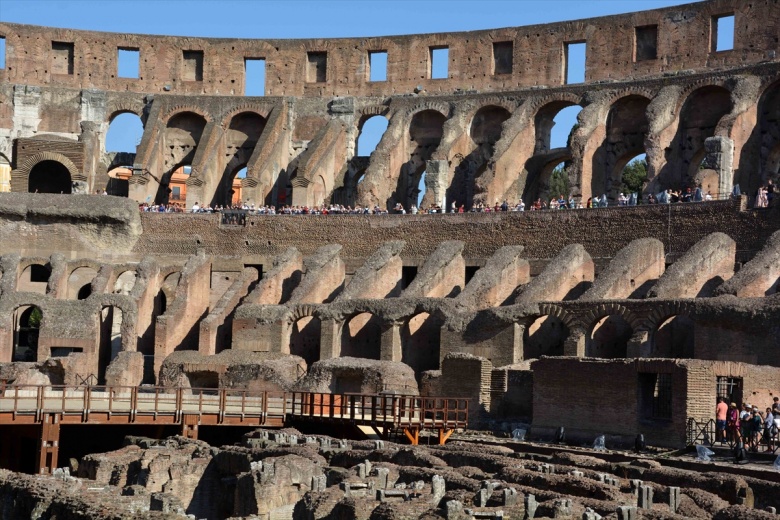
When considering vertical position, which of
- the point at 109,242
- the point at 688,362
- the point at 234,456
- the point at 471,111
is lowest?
the point at 234,456

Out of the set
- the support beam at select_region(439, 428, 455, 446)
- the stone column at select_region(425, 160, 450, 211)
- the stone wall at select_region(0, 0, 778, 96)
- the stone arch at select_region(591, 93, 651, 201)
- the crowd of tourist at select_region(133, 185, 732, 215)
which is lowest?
the support beam at select_region(439, 428, 455, 446)

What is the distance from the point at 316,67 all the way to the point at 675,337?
25.9 m

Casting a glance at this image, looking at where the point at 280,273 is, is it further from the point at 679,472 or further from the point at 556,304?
the point at 679,472

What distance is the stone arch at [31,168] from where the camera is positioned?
169ft

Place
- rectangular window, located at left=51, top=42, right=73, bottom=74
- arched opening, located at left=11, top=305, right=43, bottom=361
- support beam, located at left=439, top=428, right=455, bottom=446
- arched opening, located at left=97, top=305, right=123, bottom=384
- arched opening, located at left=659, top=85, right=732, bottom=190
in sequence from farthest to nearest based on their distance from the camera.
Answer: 1. rectangular window, located at left=51, top=42, right=73, bottom=74
2. arched opening, located at left=659, top=85, right=732, bottom=190
3. arched opening, located at left=11, top=305, right=43, bottom=361
4. arched opening, located at left=97, top=305, right=123, bottom=384
5. support beam, located at left=439, top=428, right=455, bottom=446

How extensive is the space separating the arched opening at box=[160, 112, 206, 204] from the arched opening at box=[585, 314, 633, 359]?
964 inches

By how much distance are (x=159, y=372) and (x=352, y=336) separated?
5.96 meters

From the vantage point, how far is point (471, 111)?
5072cm

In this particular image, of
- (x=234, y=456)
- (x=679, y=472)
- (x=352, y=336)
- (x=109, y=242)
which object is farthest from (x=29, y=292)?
(x=679, y=472)

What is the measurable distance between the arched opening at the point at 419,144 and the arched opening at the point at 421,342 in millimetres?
13085

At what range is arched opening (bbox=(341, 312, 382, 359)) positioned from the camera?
40.5 m

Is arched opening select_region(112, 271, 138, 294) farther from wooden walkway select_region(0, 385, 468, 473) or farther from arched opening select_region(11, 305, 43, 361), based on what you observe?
wooden walkway select_region(0, 385, 468, 473)

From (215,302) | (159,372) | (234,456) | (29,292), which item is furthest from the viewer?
(215,302)

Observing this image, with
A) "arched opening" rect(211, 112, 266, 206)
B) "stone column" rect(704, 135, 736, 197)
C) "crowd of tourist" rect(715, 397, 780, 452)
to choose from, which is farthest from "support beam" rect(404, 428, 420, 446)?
"arched opening" rect(211, 112, 266, 206)
